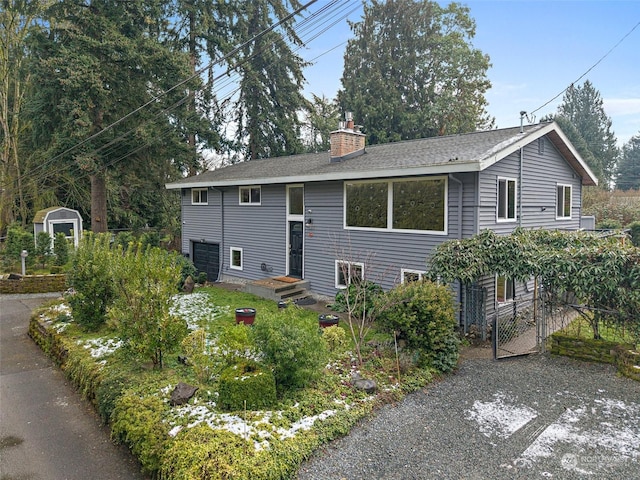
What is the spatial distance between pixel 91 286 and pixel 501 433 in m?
Result: 8.13

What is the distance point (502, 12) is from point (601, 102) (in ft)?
171

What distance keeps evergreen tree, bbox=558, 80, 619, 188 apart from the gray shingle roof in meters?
44.3

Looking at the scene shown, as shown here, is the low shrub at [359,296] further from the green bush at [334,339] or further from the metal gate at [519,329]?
the metal gate at [519,329]

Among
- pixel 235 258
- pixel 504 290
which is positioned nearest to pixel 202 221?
pixel 235 258

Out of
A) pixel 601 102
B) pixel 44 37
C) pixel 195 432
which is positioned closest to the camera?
pixel 195 432

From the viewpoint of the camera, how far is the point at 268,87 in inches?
1121

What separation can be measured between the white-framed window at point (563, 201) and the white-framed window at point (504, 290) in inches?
150

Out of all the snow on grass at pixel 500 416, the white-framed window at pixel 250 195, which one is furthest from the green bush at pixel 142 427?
the white-framed window at pixel 250 195

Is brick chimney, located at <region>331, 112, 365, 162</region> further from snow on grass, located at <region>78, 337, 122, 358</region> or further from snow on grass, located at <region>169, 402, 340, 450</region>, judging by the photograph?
snow on grass, located at <region>169, 402, 340, 450</region>

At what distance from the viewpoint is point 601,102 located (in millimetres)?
52000

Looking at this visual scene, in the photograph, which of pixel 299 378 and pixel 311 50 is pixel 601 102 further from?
pixel 299 378

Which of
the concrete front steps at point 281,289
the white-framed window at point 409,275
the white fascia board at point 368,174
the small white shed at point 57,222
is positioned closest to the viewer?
the white fascia board at point 368,174

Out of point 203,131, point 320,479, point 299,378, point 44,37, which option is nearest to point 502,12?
point 299,378

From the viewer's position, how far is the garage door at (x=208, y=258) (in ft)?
56.1
